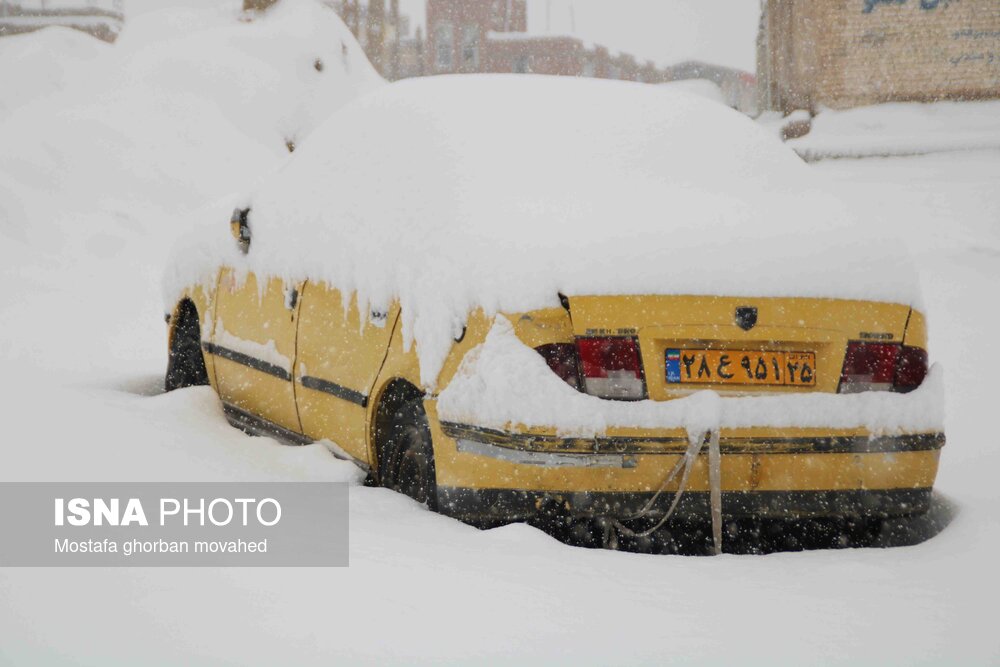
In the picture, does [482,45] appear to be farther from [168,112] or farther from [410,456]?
[410,456]

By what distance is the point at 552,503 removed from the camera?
3303 millimetres

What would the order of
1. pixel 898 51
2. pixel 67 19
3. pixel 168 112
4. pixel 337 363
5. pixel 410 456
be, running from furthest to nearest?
pixel 67 19 → pixel 168 112 → pixel 898 51 → pixel 337 363 → pixel 410 456

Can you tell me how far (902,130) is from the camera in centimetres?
1563

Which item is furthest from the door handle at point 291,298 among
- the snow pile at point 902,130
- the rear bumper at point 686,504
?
the snow pile at point 902,130

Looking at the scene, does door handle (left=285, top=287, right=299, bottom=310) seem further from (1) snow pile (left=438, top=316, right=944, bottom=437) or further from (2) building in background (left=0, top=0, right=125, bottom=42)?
(2) building in background (left=0, top=0, right=125, bottom=42)

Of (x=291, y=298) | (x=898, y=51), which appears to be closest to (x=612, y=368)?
(x=291, y=298)

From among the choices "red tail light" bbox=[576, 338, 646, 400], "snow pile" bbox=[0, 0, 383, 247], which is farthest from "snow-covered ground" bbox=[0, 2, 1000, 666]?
"snow pile" bbox=[0, 0, 383, 247]

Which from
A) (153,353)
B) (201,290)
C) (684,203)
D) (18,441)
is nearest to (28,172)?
(153,353)

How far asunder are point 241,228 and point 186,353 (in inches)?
49.4

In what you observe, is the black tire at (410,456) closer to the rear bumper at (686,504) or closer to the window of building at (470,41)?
the rear bumper at (686,504)

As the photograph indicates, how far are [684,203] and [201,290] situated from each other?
2937mm

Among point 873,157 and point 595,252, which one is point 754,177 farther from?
point 873,157

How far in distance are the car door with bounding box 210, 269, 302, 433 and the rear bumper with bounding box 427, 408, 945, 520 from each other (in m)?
1.39

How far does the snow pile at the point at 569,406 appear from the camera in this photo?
10.5 feet
